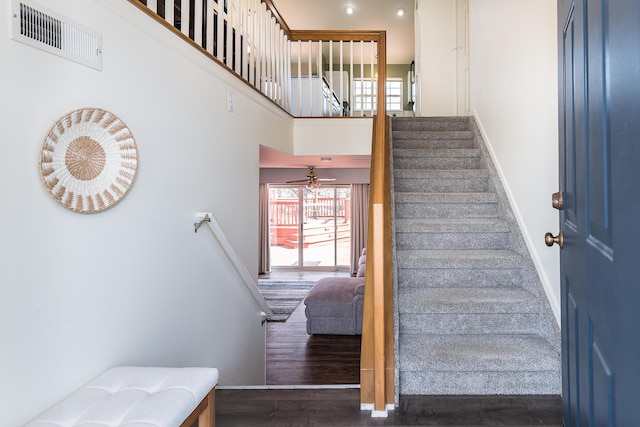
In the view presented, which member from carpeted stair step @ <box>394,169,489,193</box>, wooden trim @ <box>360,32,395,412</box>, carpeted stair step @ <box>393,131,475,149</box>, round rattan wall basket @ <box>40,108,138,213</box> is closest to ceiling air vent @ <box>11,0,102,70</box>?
round rattan wall basket @ <box>40,108,138,213</box>

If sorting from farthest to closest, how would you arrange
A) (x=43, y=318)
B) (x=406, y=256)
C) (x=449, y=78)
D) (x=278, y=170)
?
(x=278, y=170) < (x=449, y=78) < (x=406, y=256) < (x=43, y=318)

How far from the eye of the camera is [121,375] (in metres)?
1.29

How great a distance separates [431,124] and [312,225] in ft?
17.2

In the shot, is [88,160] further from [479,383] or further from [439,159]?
[439,159]

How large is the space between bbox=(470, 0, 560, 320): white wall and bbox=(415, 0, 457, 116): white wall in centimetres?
159

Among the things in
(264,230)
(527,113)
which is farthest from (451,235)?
(264,230)

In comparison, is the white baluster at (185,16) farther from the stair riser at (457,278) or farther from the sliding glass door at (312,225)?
the sliding glass door at (312,225)

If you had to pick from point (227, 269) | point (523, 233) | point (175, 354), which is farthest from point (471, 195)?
point (175, 354)

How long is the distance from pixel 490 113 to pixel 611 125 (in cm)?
280

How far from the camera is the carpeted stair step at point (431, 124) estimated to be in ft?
12.7

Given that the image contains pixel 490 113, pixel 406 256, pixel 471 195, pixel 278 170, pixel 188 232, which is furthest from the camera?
pixel 278 170

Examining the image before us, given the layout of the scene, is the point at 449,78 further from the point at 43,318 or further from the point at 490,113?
the point at 43,318

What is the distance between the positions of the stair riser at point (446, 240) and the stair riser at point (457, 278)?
29 centimetres

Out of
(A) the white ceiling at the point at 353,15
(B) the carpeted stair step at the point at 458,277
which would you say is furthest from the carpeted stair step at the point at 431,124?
(A) the white ceiling at the point at 353,15
